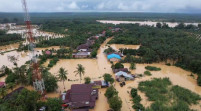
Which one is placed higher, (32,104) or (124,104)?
(32,104)

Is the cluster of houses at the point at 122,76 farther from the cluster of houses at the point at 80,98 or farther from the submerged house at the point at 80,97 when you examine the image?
the submerged house at the point at 80,97

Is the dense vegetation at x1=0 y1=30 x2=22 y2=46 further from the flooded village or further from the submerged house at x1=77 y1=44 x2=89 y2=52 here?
the submerged house at x1=77 y1=44 x2=89 y2=52

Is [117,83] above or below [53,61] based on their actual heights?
below

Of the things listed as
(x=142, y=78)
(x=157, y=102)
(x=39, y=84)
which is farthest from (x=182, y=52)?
(x=39, y=84)

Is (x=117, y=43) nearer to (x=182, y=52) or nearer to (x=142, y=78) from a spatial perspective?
(x=182, y=52)

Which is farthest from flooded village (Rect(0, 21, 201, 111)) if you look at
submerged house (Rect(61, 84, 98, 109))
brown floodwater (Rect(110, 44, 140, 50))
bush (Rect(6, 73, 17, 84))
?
brown floodwater (Rect(110, 44, 140, 50))

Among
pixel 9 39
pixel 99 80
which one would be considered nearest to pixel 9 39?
pixel 9 39

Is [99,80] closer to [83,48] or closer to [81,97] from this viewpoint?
[81,97]

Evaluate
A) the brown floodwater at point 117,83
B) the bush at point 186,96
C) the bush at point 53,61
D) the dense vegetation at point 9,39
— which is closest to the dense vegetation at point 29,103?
the brown floodwater at point 117,83
